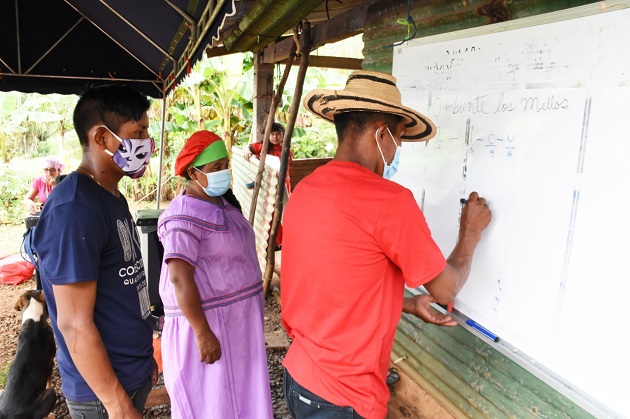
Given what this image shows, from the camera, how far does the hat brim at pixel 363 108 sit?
1614 millimetres

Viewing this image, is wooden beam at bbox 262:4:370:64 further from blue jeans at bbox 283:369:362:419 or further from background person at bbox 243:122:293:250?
blue jeans at bbox 283:369:362:419

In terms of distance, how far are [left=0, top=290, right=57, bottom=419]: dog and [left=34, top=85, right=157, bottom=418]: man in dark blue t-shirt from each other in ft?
6.06

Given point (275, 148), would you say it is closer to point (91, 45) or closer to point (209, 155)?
point (91, 45)

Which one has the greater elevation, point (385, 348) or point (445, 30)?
point (445, 30)

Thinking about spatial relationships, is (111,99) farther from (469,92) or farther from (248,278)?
(469,92)

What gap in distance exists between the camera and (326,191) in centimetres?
161

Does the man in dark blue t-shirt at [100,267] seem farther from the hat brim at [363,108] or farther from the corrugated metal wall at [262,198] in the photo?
the corrugated metal wall at [262,198]

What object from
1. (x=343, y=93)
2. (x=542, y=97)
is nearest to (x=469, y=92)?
(x=542, y=97)

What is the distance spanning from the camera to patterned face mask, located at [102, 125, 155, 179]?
1751mm

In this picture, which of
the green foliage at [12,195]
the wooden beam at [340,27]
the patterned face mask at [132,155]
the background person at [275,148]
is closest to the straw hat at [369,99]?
the patterned face mask at [132,155]

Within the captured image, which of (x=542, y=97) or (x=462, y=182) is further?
(x=462, y=182)

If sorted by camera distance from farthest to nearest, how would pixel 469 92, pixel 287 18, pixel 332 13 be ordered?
pixel 332 13, pixel 287 18, pixel 469 92

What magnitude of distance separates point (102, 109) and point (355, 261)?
111cm

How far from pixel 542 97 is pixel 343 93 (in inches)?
28.3
